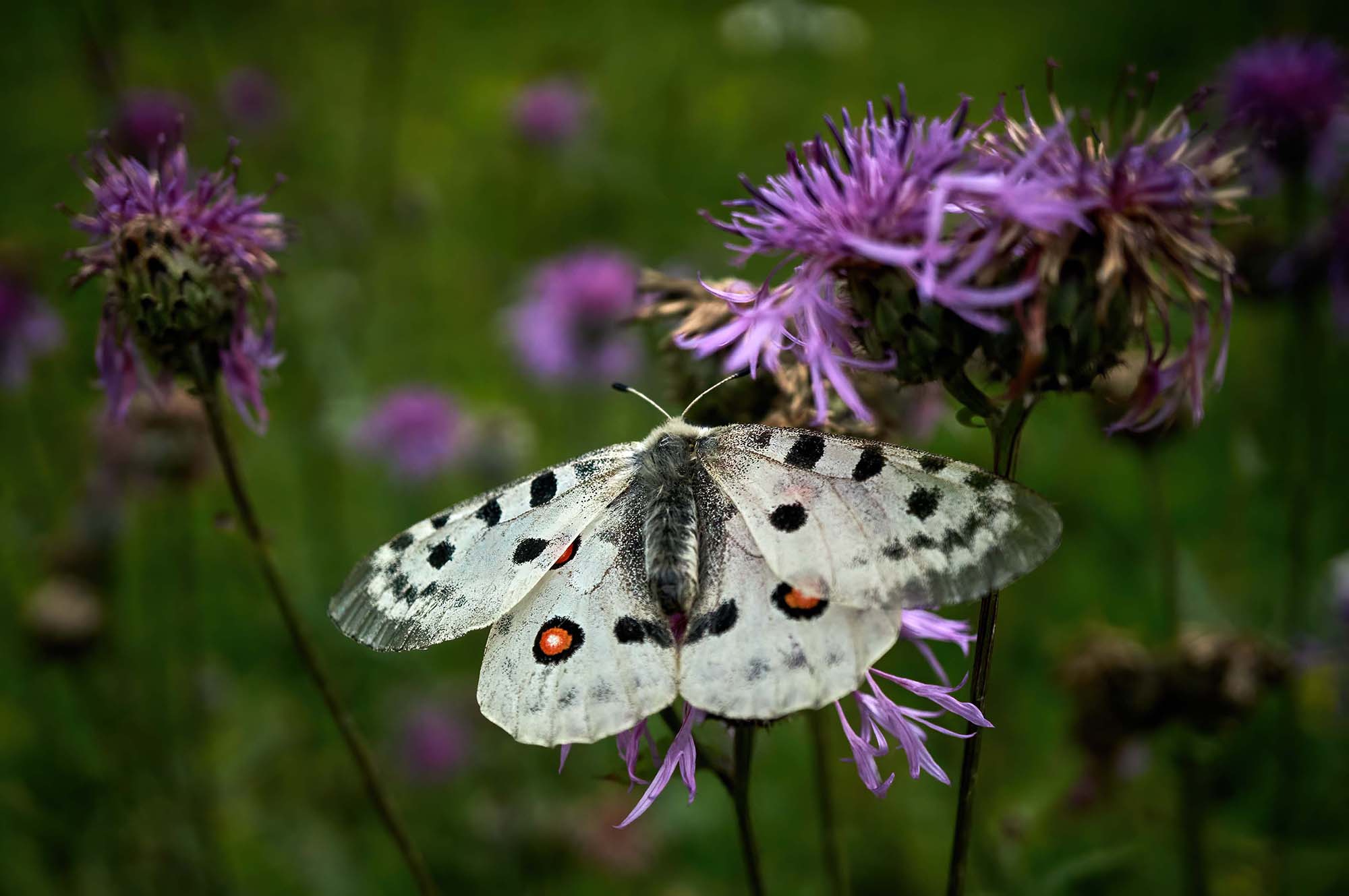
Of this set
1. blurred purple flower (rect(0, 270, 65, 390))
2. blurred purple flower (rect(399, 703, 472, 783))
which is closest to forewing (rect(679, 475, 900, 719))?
blurred purple flower (rect(399, 703, 472, 783))

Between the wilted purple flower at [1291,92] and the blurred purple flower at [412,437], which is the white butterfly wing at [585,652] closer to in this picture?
the wilted purple flower at [1291,92]

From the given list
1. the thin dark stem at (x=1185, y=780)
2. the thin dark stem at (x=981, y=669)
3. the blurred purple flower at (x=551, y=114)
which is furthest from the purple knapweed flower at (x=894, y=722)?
the blurred purple flower at (x=551, y=114)

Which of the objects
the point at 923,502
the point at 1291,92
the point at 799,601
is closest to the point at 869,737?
the point at 799,601

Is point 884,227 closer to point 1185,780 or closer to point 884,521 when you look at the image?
point 884,521

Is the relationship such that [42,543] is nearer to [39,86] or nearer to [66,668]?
[66,668]

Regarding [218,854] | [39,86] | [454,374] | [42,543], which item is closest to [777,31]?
[454,374]

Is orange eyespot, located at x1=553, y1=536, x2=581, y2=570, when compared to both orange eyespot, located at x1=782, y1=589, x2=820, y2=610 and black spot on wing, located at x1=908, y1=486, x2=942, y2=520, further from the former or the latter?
black spot on wing, located at x1=908, y1=486, x2=942, y2=520
